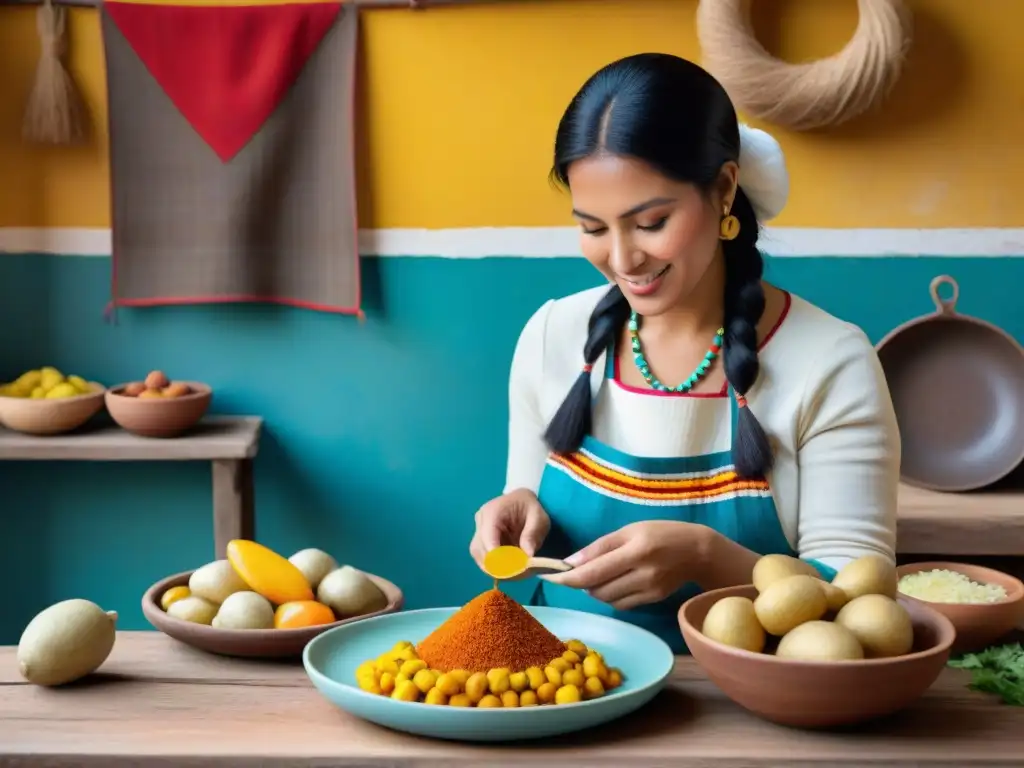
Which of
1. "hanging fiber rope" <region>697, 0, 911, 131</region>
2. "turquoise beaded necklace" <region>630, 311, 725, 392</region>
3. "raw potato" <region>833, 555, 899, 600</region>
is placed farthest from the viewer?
"hanging fiber rope" <region>697, 0, 911, 131</region>

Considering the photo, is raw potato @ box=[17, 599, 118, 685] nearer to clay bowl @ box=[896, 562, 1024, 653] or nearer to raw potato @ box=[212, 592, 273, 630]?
raw potato @ box=[212, 592, 273, 630]

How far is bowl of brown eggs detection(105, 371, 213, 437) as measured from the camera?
2596mm

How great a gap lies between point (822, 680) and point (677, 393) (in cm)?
68

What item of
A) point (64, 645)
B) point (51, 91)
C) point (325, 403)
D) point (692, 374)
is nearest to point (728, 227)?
point (692, 374)

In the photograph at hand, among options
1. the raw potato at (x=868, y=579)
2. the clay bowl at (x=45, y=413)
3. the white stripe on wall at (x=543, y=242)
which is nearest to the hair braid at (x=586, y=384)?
the raw potato at (x=868, y=579)

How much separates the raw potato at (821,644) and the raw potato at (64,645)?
0.66m

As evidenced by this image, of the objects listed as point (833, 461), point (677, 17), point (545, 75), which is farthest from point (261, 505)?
point (833, 461)

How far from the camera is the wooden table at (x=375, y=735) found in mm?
1050

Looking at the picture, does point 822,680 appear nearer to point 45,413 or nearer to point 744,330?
point 744,330

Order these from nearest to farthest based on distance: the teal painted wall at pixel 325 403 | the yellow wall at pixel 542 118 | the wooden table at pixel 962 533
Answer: the wooden table at pixel 962 533 < the yellow wall at pixel 542 118 < the teal painted wall at pixel 325 403

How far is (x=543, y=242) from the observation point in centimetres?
Result: 281

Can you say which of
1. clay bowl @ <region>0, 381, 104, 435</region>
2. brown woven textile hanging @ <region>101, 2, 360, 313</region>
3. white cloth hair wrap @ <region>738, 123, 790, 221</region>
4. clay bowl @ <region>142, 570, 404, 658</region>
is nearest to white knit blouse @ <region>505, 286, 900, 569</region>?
white cloth hair wrap @ <region>738, 123, 790, 221</region>

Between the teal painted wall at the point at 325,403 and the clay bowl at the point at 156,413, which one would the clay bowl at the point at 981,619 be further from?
the clay bowl at the point at 156,413

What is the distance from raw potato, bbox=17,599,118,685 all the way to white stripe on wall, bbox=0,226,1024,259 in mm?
1667
